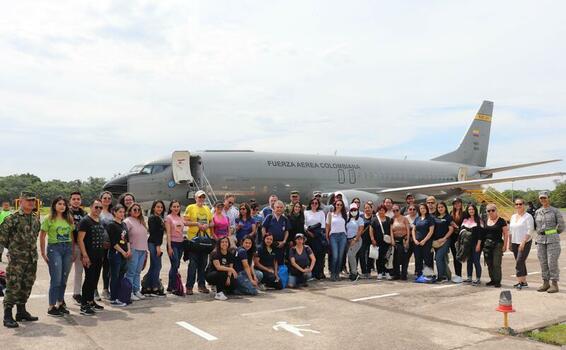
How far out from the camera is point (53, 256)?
6.36 meters

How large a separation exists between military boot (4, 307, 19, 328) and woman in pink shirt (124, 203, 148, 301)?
1.77 meters

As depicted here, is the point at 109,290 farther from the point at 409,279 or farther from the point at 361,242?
the point at 409,279

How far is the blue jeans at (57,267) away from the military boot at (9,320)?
1.99 feet

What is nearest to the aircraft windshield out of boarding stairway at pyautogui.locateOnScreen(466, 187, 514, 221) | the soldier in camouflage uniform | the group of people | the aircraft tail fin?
the group of people

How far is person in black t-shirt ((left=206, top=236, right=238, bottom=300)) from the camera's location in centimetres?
758

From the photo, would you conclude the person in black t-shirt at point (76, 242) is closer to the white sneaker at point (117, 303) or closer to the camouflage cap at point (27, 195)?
the white sneaker at point (117, 303)

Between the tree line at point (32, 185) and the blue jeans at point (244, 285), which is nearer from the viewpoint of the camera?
the blue jeans at point (244, 285)

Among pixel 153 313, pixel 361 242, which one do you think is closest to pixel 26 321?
pixel 153 313

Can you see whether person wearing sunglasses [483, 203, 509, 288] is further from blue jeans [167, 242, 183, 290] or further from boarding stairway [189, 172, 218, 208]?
boarding stairway [189, 172, 218, 208]

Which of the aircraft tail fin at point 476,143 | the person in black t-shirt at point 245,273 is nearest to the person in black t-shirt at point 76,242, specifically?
the person in black t-shirt at point 245,273

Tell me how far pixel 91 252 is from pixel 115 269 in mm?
588

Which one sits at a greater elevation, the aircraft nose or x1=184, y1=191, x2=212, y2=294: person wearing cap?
the aircraft nose

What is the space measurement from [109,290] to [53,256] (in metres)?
1.63

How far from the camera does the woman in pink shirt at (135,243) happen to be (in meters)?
7.34
